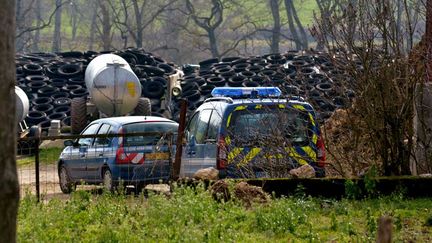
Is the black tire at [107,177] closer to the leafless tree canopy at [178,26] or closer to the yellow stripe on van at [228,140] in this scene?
the yellow stripe on van at [228,140]

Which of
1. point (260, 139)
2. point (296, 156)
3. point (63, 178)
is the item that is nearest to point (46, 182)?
point (63, 178)

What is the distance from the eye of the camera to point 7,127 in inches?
219

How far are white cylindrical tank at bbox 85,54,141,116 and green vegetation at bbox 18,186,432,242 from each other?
1782cm

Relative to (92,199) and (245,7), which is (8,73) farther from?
(245,7)

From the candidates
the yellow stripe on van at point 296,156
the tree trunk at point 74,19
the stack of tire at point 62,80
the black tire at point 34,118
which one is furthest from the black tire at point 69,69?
the tree trunk at point 74,19

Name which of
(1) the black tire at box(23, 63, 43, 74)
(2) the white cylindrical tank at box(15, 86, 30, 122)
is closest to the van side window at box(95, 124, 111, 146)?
(2) the white cylindrical tank at box(15, 86, 30, 122)

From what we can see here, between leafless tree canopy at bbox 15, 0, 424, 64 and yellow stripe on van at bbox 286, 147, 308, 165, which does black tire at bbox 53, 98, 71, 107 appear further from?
leafless tree canopy at bbox 15, 0, 424, 64

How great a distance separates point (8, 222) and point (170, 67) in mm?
35129

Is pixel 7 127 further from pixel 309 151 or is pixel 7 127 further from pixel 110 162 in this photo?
pixel 110 162

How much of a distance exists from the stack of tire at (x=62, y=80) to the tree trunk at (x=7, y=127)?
2907 centimetres

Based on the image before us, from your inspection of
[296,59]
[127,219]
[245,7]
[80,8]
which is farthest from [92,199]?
[80,8]

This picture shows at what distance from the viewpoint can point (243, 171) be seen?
586 inches

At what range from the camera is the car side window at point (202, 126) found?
52.8ft

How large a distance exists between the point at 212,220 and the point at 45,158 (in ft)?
53.8
